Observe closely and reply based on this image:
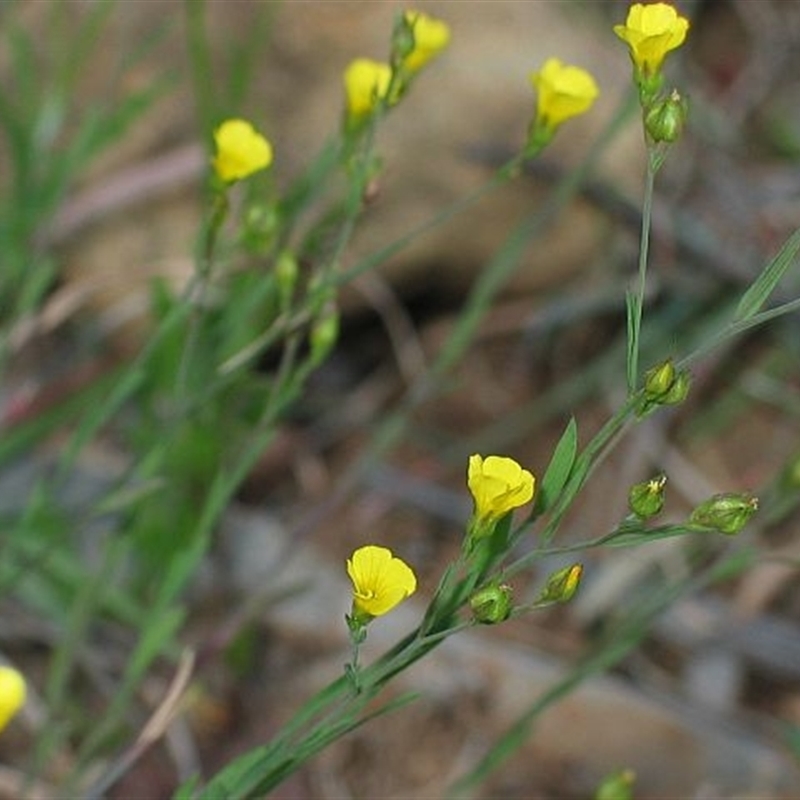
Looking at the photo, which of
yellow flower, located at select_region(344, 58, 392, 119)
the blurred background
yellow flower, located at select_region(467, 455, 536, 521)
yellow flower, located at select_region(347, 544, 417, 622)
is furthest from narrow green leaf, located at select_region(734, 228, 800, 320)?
the blurred background

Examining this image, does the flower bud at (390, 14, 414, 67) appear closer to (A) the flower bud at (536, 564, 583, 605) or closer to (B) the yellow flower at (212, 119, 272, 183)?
(B) the yellow flower at (212, 119, 272, 183)

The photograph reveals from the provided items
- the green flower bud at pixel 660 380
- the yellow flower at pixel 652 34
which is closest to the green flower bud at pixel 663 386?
the green flower bud at pixel 660 380

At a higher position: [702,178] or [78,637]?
[78,637]

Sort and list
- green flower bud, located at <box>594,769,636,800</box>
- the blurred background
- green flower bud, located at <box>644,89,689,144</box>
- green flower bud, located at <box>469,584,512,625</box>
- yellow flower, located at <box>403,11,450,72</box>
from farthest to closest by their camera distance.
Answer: the blurred background → yellow flower, located at <box>403,11,450,72</box> → green flower bud, located at <box>594,769,636,800</box> → green flower bud, located at <box>644,89,689,144</box> → green flower bud, located at <box>469,584,512,625</box>

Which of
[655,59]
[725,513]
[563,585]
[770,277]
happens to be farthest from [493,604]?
[655,59]

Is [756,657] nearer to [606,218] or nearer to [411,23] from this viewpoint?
[606,218]

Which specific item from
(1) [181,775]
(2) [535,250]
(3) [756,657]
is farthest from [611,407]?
(1) [181,775]
